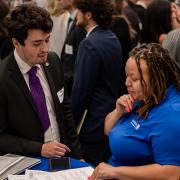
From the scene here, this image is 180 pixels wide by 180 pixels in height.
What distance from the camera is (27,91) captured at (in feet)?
7.41

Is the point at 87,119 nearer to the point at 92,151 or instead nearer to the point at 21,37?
the point at 92,151

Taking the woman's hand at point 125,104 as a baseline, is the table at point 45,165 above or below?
below

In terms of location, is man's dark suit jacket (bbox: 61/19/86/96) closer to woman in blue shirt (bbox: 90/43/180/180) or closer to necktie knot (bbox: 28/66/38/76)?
necktie knot (bbox: 28/66/38/76)

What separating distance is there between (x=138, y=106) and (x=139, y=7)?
11.7ft

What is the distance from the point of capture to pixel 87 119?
125 inches

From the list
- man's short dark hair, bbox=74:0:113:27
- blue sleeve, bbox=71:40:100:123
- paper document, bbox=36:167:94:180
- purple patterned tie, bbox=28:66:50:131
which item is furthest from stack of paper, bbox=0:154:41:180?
man's short dark hair, bbox=74:0:113:27

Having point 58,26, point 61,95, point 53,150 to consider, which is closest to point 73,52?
point 58,26

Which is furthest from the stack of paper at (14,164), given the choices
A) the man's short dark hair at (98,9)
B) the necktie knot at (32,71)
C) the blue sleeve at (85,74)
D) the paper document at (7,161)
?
the man's short dark hair at (98,9)

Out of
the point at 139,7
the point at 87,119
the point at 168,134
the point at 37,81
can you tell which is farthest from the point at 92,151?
the point at 139,7

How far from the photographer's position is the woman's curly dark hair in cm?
183

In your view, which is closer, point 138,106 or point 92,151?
point 138,106

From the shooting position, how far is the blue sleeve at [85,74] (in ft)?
9.82

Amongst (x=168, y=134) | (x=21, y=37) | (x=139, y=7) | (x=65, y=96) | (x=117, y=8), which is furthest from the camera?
(x=139, y=7)

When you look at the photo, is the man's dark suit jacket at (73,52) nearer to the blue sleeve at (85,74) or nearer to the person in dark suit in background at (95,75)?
the person in dark suit in background at (95,75)
